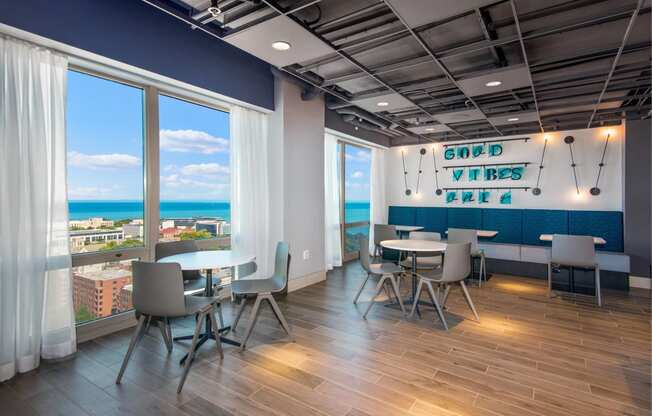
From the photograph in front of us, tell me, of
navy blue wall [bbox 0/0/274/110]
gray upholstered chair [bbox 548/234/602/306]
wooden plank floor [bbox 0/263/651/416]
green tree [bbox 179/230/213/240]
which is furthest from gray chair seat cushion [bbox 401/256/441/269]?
navy blue wall [bbox 0/0/274/110]

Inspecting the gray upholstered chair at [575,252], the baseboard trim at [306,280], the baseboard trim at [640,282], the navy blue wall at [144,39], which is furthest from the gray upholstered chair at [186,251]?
the baseboard trim at [640,282]

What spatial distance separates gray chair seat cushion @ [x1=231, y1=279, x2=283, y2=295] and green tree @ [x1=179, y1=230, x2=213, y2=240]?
3.91 feet

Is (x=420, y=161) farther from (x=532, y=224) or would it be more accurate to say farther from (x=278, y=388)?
(x=278, y=388)

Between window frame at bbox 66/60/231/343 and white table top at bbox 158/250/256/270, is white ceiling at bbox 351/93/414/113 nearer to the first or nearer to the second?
window frame at bbox 66/60/231/343

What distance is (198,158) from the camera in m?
4.20

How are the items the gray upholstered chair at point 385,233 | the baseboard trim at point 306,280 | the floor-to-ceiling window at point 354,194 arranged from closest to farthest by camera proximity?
1. the baseboard trim at point 306,280
2. the gray upholstered chair at point 385,233
3. the floor-to-ceiling window at point 354,194

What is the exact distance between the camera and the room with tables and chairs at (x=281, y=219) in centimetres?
234

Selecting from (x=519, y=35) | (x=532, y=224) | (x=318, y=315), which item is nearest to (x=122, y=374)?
(x=318, y=315)

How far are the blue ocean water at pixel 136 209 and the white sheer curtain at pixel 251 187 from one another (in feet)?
0.88

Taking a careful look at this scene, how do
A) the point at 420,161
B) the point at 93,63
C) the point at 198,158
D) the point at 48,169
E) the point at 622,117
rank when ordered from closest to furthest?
the point at 48,169
the point at 93,63
the point at 198,158
the point at 622,117
the point at 420,161

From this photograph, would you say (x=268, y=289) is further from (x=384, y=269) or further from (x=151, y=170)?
(x=151, y=170)

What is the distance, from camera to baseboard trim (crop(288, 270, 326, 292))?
4.70m

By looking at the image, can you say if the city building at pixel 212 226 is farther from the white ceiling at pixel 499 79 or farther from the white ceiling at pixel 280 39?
the white ceiling at pixel 499 79

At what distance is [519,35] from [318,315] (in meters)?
3.32
